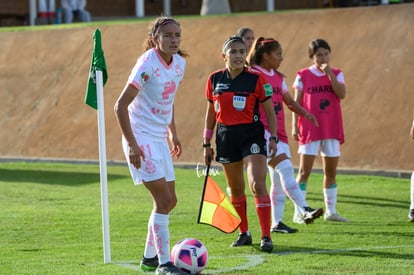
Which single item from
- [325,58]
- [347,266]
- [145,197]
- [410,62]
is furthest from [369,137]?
[347,266]

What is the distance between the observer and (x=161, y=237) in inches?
321

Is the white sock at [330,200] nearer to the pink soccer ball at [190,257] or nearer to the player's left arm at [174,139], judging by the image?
the player's left arm at [174,139]

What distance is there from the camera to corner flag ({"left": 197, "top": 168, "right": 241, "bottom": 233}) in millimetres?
9414

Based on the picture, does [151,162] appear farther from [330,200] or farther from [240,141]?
[330,200]

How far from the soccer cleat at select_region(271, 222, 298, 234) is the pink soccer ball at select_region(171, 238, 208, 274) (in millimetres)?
2662

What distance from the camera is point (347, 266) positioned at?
27.7ft

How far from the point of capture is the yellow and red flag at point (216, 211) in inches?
371

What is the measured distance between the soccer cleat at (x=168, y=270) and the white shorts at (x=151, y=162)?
0.69 m

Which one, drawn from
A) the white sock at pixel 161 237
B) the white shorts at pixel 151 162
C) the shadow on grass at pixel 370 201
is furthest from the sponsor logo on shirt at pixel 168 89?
the shadow on grass at pixel 370 201

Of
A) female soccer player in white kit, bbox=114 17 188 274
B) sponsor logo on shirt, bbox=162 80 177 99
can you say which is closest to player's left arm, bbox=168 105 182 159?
female soccer player in white kit, bbox=114 17 188 274

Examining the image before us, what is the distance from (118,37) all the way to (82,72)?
4.53ft

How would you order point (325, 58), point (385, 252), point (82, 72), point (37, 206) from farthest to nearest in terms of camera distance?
point (82, 72)
point (37, 206)
point (325, 58)
point (385, 252)

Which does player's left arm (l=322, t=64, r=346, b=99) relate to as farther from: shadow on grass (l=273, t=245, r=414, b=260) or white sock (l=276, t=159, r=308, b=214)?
shadow on grass (l=273, t=245, r=414, b=260)

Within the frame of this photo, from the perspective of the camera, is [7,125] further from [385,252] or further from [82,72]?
[385,252]
